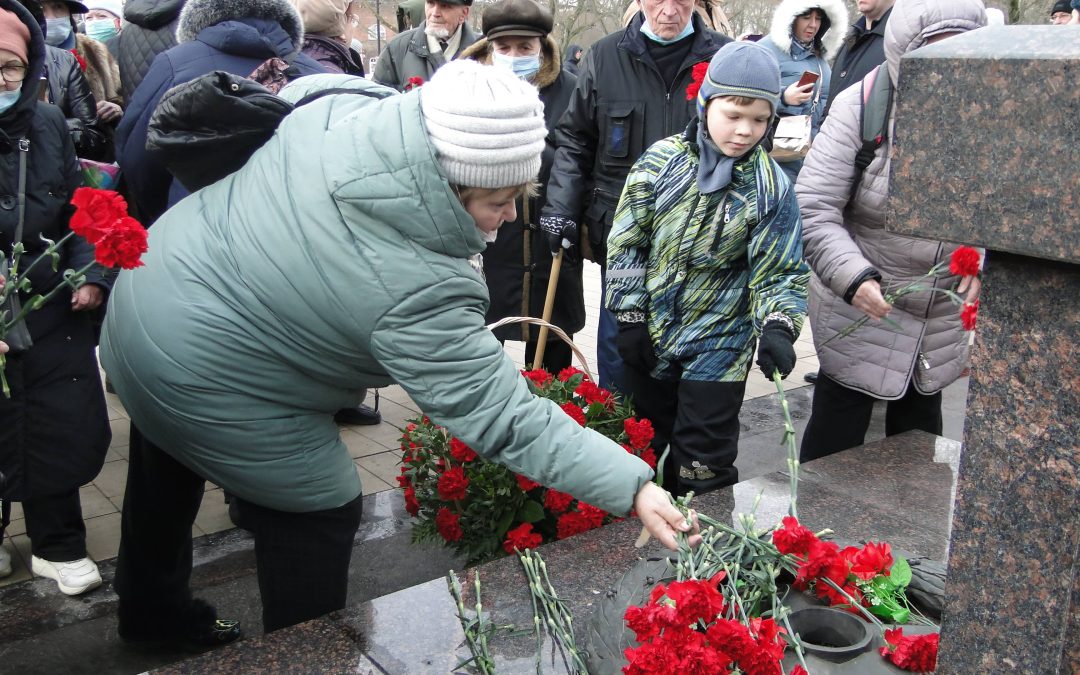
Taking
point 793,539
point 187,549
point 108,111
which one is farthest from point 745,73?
point 108,111

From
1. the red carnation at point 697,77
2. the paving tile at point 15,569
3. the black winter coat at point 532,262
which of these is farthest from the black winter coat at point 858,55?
the paving tile at point 15,569

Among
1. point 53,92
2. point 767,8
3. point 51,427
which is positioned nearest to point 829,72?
point 53,92

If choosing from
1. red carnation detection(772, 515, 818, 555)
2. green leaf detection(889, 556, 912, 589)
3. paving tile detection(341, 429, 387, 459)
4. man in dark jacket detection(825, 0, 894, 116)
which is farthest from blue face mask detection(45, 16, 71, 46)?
green leaf detection(889, 556, 912, 589)

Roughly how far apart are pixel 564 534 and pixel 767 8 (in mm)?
24668

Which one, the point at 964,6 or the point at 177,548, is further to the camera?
the point at 964,6

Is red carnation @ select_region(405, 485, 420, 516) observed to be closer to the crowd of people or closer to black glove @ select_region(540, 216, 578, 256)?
the crowd of people

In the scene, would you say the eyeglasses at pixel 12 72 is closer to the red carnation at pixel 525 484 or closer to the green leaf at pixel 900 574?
the red carnation at pixel 525 484

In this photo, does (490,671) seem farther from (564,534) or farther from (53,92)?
(53,92)

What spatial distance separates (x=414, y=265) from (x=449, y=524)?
1159 millimetres

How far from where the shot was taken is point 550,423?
2043 mm

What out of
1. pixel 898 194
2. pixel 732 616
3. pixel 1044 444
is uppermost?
pixel 898 194

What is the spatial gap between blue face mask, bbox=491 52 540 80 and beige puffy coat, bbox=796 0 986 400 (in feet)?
5.57

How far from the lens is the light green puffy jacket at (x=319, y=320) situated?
197 centimetres

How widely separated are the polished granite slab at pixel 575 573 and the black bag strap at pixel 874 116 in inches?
37.0
